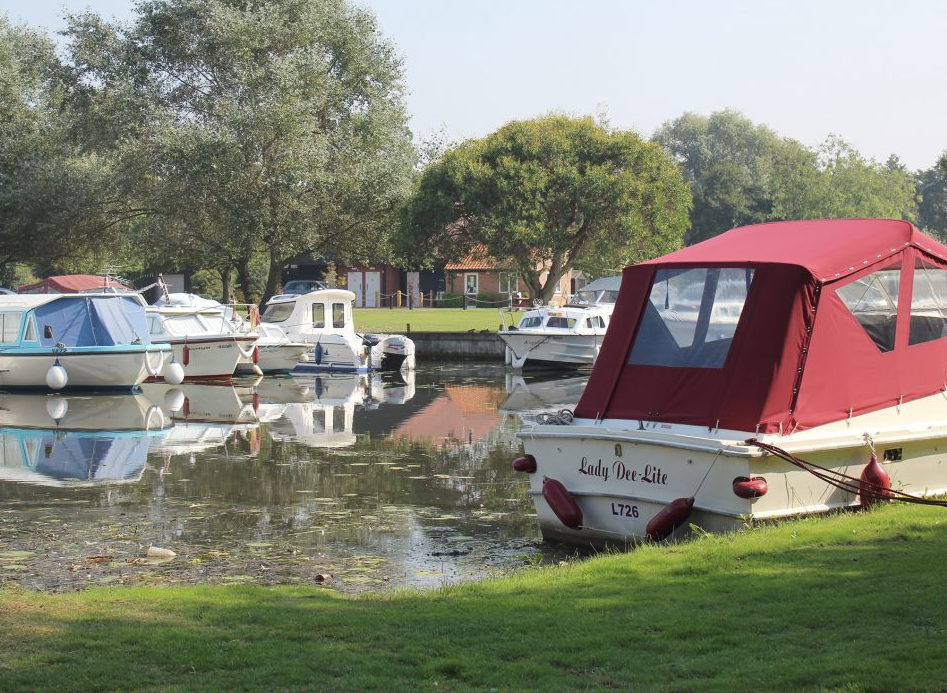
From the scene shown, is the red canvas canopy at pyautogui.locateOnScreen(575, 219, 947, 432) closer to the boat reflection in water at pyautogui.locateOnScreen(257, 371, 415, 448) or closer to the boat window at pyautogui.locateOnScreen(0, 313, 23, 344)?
the boat reflection in water at pyautogui.locateOnScreen(257, 371, 415, 448)

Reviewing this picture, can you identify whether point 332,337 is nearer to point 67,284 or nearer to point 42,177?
point 42,177

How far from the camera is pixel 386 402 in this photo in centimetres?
3180

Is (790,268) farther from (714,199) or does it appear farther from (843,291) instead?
(714,199)

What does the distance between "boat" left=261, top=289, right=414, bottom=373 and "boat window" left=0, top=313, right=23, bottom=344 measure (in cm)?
946

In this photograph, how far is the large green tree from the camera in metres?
47.4

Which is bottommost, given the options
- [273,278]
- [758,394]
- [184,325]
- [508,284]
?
[758,394]

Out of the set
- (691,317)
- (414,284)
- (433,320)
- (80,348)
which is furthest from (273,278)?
(691,317)

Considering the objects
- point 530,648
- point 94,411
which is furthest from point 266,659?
point 94,411

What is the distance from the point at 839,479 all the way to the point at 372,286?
248ft

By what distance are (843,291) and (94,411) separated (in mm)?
20932

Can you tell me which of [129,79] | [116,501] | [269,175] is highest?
[129,79]

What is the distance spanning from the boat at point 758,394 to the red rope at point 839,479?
3cm

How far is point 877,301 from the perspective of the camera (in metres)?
13.4

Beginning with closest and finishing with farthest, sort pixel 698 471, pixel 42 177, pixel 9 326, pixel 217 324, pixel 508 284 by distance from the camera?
pixel 698 471 → pixel 9 326 → pixel 217 324 → pixel 42 177 → pixel 508 284
